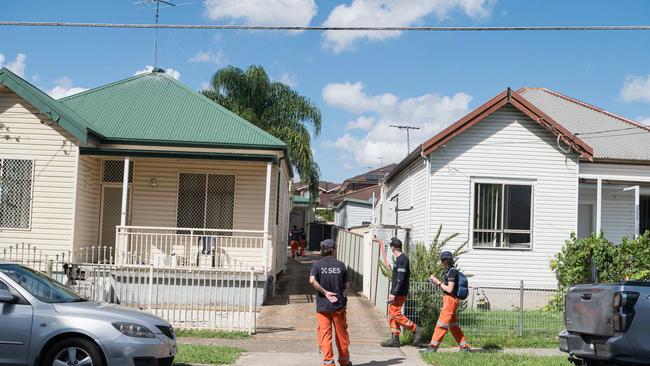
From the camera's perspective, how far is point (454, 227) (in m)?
16.8

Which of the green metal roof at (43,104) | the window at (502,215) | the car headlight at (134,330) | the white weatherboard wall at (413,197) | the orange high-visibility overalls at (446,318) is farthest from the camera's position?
the white weatherboard wall at (413,197)

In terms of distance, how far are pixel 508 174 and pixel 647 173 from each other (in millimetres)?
4376

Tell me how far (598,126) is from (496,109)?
5.66 metres

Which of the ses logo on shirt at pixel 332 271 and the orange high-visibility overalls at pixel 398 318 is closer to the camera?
the ses logo on shirt at pixel 332 271

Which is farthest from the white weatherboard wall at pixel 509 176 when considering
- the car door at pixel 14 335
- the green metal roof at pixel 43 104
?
the car door at pixel 14 335

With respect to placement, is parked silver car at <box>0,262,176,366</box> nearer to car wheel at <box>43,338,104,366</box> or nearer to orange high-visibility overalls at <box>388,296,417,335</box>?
car wheel at <box>43,338,104,366</box>

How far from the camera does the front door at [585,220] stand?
758 inches

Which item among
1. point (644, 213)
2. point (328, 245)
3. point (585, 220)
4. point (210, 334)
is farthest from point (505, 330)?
point (644, 213)

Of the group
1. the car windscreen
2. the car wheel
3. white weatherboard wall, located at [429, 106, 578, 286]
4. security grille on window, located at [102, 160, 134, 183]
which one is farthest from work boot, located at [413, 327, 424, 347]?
security grille on window, located at [102, 160, 134, 183]

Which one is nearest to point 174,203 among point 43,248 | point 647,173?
point 43,248

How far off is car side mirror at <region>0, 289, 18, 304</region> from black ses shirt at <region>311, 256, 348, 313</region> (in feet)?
12.0

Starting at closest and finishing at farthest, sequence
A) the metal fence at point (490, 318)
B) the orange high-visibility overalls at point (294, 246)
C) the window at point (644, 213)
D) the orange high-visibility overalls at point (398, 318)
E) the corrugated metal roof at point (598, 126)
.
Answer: the orange high-visibility overalls at point (398, 318) < the metal fence at point (490, 318) < the corrugated metal roof at point (598, 126) < the window at point (644, 213) < the orange high-visibility overalls at point (294, 246)

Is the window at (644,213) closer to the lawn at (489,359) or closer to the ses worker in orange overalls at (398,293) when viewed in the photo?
the lawn at (489,359)

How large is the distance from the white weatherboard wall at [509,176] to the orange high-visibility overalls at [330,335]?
7.80 m
